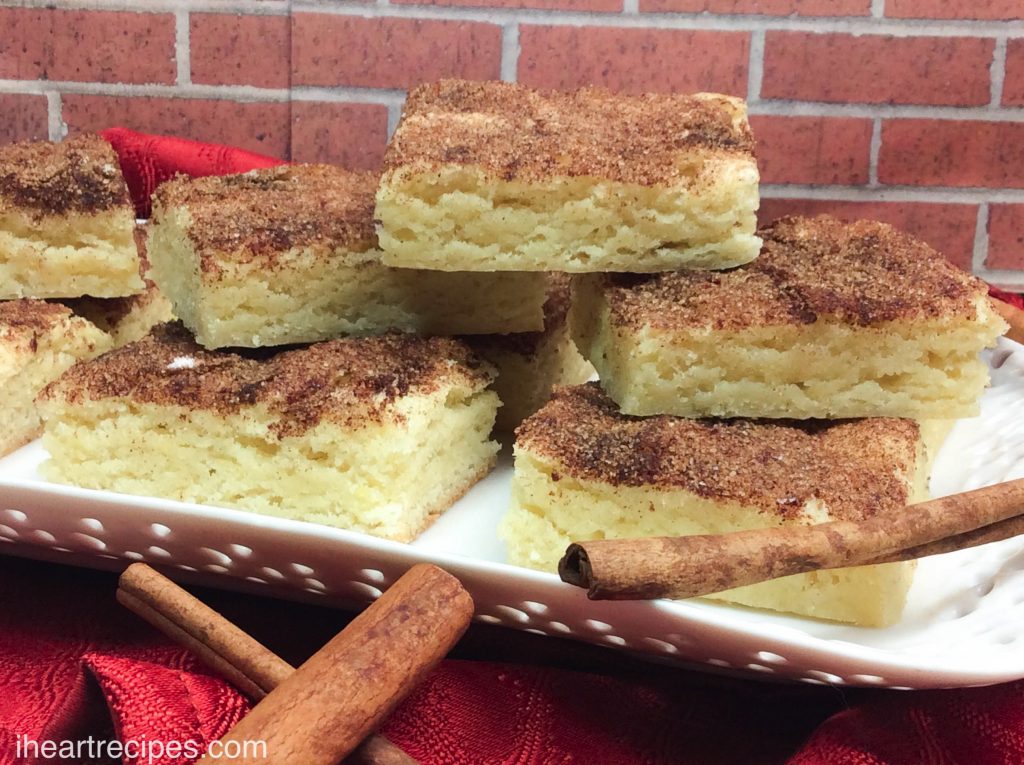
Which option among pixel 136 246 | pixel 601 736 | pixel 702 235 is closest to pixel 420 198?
pixel 702 235

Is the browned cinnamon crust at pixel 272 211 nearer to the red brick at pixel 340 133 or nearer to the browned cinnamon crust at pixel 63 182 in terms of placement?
the browned cinnamon crust at pixel 63 182

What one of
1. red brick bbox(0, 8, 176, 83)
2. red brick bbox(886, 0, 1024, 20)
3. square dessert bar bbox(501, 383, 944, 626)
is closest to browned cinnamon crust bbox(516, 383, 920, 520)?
square dessert bar bbox(501, 383, 944, 626)

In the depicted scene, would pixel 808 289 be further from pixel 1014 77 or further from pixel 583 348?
pixel 1014 77

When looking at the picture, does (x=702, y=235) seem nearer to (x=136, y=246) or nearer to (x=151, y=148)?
(x=136, y=246)

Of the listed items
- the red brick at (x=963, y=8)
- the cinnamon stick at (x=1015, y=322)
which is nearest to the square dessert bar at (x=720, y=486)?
the cinnamon stick at (x=1015, y=322)

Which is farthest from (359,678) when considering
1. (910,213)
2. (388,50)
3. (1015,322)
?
(910,213)

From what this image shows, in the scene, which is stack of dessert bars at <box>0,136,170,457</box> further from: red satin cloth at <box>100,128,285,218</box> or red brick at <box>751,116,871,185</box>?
red brick at <box>751,116,871,185</box>

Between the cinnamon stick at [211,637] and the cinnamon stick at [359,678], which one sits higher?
the cinnamon stick at [359,678]
